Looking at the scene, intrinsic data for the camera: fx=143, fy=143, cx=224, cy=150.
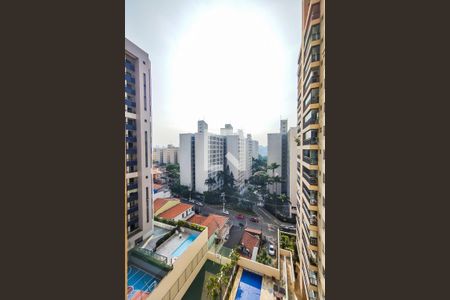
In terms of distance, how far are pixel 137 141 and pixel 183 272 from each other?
4984 mm

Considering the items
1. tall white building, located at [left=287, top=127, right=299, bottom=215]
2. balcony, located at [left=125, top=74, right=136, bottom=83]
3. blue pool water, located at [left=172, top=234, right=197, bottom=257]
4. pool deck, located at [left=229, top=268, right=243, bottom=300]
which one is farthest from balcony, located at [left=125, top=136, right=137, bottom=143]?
tall white building, located at [left=287, top=127, right=299, bottom=215]

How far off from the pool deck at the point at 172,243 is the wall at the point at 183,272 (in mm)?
460

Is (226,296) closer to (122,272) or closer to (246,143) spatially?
(122,272)

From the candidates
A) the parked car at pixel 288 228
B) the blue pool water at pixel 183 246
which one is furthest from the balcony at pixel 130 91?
the parked car at pixel 288 228

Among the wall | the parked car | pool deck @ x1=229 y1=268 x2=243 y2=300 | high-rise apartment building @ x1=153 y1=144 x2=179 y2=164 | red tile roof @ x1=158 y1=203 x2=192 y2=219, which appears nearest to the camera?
the wall

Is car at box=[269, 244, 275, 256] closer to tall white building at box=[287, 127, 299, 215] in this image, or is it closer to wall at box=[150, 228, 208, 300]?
wall at box=[150, 228, 208, 300]

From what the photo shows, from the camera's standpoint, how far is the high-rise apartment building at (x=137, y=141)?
5.66m

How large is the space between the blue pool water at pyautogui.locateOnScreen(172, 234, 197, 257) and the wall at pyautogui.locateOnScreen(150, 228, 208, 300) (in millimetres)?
300

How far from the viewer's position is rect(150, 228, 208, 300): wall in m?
3.88

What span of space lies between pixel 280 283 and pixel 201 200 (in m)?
9.33

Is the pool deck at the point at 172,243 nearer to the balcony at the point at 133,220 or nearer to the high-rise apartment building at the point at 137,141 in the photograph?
the high-rise apartment building at the point at 137,141

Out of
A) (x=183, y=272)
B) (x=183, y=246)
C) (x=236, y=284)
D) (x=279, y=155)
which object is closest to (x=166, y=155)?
(x=279, y=155)

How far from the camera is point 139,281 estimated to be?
3992 mm

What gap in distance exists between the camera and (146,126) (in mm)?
6055
